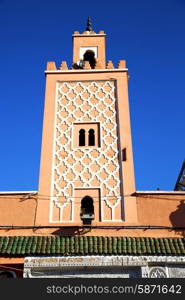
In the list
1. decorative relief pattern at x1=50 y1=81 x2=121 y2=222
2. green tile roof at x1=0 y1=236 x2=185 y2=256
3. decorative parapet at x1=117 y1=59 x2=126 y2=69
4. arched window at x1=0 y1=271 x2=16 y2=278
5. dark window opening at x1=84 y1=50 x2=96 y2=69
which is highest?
dark window opening at x1=84 y1=50 x2=96 y2=69

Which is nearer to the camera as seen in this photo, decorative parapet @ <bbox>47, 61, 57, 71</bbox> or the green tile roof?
the green tile roof

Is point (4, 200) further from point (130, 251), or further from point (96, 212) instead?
point (130, 251)

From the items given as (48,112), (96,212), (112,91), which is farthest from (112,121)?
(96,212)

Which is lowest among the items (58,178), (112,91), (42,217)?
(42,217)

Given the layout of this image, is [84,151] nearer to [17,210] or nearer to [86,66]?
[17,210]

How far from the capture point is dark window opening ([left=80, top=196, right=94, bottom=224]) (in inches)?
357

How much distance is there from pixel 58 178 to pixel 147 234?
2756mm

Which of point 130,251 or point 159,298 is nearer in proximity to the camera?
point 159,298

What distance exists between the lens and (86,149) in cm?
1041

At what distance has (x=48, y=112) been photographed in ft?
36.2

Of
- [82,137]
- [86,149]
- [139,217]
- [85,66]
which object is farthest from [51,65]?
[139,217]

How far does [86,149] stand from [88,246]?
293 cm

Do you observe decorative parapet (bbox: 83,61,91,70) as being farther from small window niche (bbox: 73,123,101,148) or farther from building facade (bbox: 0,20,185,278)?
small window niche (bbox: 73,123,101,148)

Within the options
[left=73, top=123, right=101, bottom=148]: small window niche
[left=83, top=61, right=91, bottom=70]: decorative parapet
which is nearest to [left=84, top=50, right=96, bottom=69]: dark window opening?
[left=83, top=61, right=91, bottom=70]: decorative parapet
